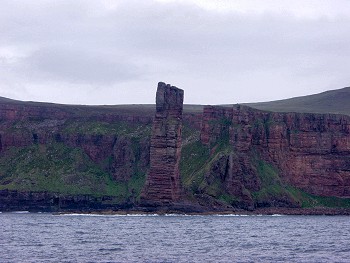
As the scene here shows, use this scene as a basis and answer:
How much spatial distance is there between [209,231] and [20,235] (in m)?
29.1

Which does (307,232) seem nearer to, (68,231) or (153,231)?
(153,231)

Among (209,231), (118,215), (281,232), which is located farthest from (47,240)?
(118,215)

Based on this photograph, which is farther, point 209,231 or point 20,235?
point 209,231

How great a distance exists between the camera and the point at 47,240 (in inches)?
4235

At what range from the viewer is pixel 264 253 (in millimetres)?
88812

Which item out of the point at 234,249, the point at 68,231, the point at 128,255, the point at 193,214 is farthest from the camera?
the point at 193,214

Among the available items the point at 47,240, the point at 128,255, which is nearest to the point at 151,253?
the point at 128,255

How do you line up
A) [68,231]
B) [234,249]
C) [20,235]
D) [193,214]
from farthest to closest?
1. [193,214]
2. [68,231]
3. [20,235]
4. [234,249]

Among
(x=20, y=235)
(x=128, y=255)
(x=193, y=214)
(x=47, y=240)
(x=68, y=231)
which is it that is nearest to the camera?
(x=128, y=255)

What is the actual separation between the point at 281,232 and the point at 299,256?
4185cm

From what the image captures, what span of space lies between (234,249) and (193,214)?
4158 inches

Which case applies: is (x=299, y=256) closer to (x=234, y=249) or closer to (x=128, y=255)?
(x=234, y=249)

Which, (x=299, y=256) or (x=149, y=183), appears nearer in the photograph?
(x=299, y=256)

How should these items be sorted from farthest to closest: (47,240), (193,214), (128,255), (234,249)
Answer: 1. (193,214)
2. (47,240)
3. (234,249)
4. (128,255)
